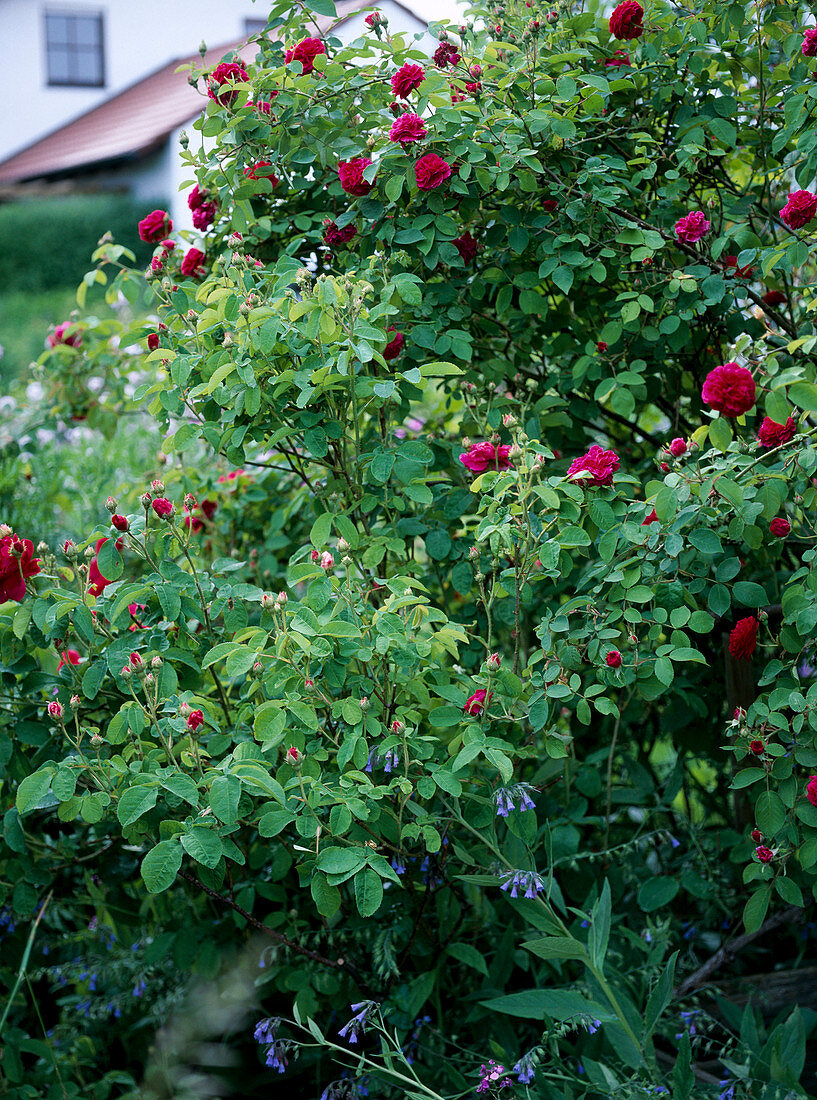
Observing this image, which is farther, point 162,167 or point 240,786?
point 162,167

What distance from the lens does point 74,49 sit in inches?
601

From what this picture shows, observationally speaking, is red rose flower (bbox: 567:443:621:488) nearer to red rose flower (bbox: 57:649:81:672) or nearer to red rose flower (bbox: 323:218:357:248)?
red rose flower (bbox: 323:218:357:248)

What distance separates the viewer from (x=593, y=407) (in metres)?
1.88

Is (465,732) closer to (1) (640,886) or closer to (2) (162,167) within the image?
(1) (640,886)

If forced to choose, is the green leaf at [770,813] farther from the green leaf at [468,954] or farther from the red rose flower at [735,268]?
the red rose flower at [735,268]

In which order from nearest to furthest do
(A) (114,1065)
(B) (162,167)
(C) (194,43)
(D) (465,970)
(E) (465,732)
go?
(E) (465,732), (D) (465,970), (A) (114,1065), (B) (162,167), (C) (194,43)

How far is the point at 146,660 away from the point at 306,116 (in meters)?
0.99

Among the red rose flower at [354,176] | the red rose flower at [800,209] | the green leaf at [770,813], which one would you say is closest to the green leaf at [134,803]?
the green leaf at [770,813]

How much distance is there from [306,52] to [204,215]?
1.27 ft

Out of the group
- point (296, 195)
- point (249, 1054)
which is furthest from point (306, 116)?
point (249, 1054)

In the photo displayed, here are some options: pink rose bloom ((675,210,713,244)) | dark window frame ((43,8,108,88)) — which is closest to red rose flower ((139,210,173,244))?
pink rose bloom ((675,210,713,244))

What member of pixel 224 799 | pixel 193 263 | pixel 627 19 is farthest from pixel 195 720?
pixel 627 19

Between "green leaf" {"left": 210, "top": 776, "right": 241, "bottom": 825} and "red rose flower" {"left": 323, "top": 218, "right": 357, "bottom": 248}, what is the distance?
103cm

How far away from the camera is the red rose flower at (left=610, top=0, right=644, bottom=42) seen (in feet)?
5.14
